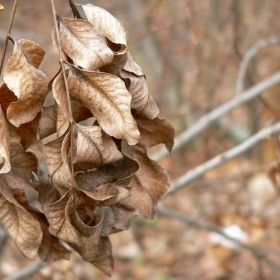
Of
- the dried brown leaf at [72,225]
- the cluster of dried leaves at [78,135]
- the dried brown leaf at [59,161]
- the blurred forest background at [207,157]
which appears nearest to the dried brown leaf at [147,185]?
the cluster of dried leaves at [78,135]

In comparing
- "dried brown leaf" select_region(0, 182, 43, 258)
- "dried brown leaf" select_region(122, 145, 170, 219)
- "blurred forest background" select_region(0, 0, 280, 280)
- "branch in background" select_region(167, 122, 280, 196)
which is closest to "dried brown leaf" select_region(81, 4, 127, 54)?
"dried brown leaf" select_region(122, 145, 170, 219)

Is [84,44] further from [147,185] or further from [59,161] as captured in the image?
[147,185]

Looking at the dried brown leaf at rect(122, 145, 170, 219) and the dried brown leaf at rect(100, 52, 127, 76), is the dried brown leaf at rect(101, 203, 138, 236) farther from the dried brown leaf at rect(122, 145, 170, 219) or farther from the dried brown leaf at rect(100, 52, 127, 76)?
the dried brown leaf at rect(100, 52, 127, 76)

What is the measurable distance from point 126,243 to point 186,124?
1637 mm

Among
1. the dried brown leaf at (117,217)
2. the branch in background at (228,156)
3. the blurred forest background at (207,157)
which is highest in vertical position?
the dried brown leaf at (117,217)

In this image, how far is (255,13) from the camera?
5.69 metres


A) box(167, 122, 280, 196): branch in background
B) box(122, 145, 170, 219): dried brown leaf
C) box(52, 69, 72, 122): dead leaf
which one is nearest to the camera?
box(52, 69, 72, 122): dead leaf

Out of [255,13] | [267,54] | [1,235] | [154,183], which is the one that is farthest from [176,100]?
[154,183]

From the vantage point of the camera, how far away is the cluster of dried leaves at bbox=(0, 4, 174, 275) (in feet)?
3.61

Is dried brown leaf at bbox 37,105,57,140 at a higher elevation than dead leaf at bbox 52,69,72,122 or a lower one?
lower

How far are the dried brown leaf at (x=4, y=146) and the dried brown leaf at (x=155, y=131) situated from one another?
0.27 meters

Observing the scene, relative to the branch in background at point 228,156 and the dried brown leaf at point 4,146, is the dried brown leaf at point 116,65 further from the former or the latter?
the branch in background at point 228,156

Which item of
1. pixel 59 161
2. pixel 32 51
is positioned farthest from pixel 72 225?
pixel 32 51

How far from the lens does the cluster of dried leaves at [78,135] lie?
110 cm
